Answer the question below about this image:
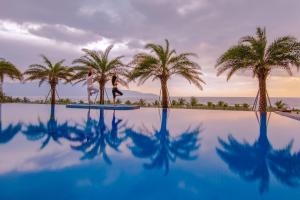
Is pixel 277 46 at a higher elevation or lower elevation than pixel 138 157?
higher

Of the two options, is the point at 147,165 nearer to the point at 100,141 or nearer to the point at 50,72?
the point at 100,141

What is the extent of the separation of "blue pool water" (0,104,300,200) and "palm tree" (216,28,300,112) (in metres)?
8.51

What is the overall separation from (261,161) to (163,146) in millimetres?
2447

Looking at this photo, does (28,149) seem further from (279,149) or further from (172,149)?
(279,149)

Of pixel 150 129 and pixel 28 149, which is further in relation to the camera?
pixel 150 129

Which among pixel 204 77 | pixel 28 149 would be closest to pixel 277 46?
pixel 204 77

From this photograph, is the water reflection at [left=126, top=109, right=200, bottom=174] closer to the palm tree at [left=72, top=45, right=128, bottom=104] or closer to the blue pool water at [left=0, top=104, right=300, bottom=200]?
the blue pool water at [left=0, top=104, right=300, bottom=200]

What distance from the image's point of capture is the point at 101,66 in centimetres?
2044

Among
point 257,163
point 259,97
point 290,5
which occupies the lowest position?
point 257,163

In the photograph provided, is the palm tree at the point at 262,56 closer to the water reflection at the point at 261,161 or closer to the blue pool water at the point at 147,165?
the blue pool water at the point at 147,165

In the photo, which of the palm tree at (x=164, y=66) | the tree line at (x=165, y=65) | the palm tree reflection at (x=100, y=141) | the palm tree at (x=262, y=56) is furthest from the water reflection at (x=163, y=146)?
the palm tree at (x=164, y=66)

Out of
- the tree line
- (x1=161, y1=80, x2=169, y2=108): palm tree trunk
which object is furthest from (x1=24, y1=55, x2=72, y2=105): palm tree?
(x1=161, y1=80, x2=169, y2=108): palm tree trunk

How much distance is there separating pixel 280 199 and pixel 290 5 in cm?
1686

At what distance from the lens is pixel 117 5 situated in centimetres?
1891
